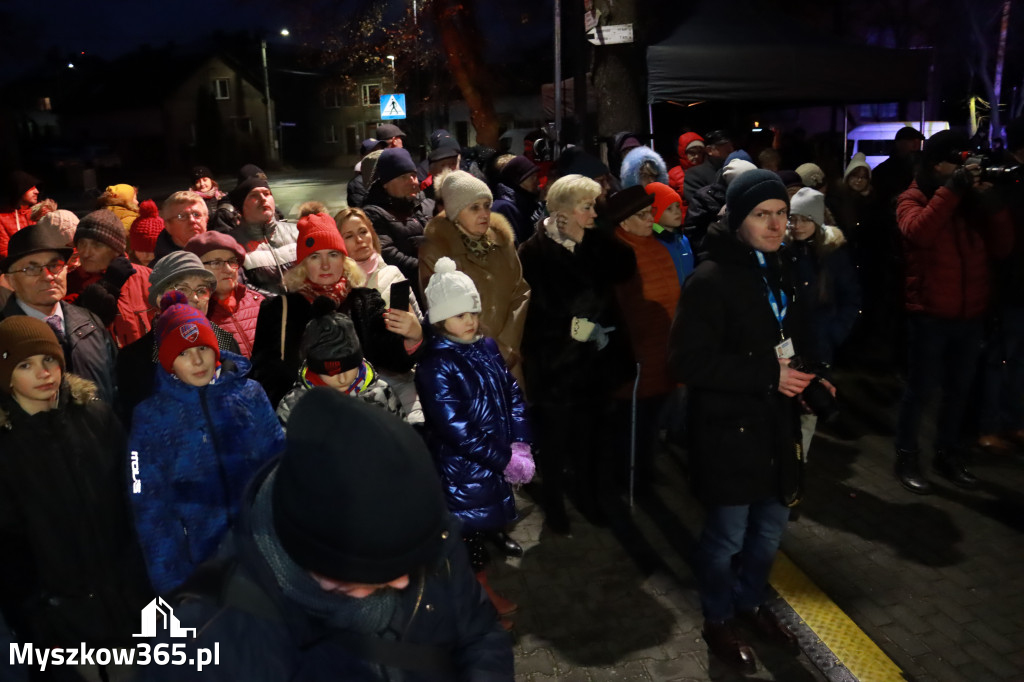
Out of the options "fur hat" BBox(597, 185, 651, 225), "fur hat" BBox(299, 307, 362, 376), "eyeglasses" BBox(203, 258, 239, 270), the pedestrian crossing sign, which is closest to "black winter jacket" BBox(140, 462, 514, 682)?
"fur hat" BBox(299, 307, 362, 376)

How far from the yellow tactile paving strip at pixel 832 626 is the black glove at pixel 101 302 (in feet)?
13.3

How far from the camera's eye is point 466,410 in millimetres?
3654

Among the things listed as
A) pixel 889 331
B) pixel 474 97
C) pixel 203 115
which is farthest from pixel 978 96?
pixel 203 115

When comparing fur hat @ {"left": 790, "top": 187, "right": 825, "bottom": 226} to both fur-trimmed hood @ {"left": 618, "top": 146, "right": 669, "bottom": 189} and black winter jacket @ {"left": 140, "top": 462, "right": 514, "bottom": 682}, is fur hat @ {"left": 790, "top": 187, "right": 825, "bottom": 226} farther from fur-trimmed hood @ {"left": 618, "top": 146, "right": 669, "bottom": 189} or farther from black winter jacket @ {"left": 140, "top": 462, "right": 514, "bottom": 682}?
black winter jacket @ {"left": 140, "top": 462, "right": 514, "bottom": 682}

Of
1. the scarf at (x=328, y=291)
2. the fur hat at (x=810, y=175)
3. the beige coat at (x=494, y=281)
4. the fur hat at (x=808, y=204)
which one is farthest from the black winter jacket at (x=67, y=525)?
the fur hat at (x=810, y=175)

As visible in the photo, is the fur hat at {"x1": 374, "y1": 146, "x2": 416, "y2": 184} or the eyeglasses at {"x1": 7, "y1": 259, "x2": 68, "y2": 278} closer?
the eyeglasses at {"x1": 7, "y1": 259, "x2": 68, "y2": 278}

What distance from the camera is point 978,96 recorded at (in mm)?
41031

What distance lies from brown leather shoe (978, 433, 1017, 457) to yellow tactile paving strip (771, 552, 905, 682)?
7.56 ft

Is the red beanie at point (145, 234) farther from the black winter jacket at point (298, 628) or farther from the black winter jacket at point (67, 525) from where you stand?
the black winter jacket at point (298, 628)

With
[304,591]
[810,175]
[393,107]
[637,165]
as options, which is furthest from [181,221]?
[393,107]

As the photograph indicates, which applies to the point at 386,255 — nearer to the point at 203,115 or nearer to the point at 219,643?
the point at 219,643

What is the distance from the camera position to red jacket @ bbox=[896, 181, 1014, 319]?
16.0 feet

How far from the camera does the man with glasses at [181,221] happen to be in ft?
17.6

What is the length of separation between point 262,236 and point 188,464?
344cm
